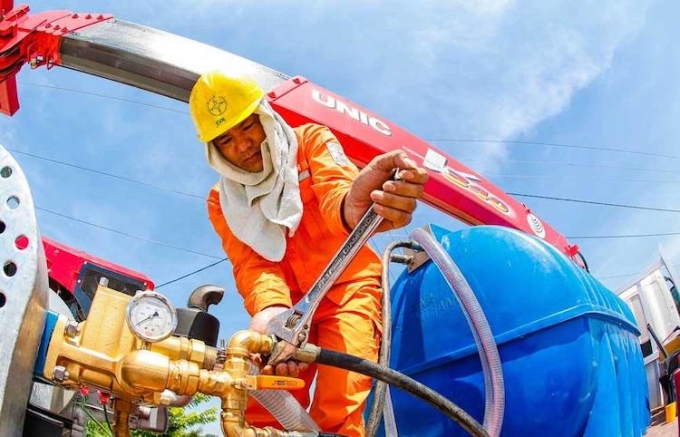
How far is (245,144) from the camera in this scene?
2.36 metres

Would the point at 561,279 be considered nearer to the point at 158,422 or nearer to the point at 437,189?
the point at 158,422

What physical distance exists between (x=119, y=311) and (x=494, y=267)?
1.19 metres

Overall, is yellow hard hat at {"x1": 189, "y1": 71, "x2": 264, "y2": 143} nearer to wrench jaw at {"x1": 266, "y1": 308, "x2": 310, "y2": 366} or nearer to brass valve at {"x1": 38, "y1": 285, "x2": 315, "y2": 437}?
wrench jaw at {"x1": 266, "y1": 308, "x2": 310, "y2": 366}

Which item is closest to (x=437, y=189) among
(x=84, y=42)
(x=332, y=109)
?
(x=332, y=109)

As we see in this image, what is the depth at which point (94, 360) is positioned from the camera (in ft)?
4.41

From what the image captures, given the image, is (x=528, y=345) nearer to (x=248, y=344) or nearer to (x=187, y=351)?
(x=248, y=344)

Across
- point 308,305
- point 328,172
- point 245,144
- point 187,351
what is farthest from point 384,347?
point 245,144

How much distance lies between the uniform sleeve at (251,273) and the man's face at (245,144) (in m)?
0.28

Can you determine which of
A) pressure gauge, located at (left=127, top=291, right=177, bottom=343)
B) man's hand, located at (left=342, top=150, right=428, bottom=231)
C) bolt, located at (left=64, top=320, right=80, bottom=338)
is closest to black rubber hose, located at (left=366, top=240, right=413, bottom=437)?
man's hand, located at (left=342, top=150, right=428, bottom=231)

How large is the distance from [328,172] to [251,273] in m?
0.43

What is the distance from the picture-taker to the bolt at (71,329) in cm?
134

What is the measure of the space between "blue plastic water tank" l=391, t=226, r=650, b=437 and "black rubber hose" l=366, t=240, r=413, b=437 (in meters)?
0.18

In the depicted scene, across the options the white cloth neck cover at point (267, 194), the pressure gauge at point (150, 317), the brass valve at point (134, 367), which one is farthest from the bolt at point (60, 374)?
the white cloth neck cover at point (267, 194)

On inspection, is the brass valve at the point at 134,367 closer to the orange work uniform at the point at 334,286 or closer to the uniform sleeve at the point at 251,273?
the orange work uniform at the point at 334,286
